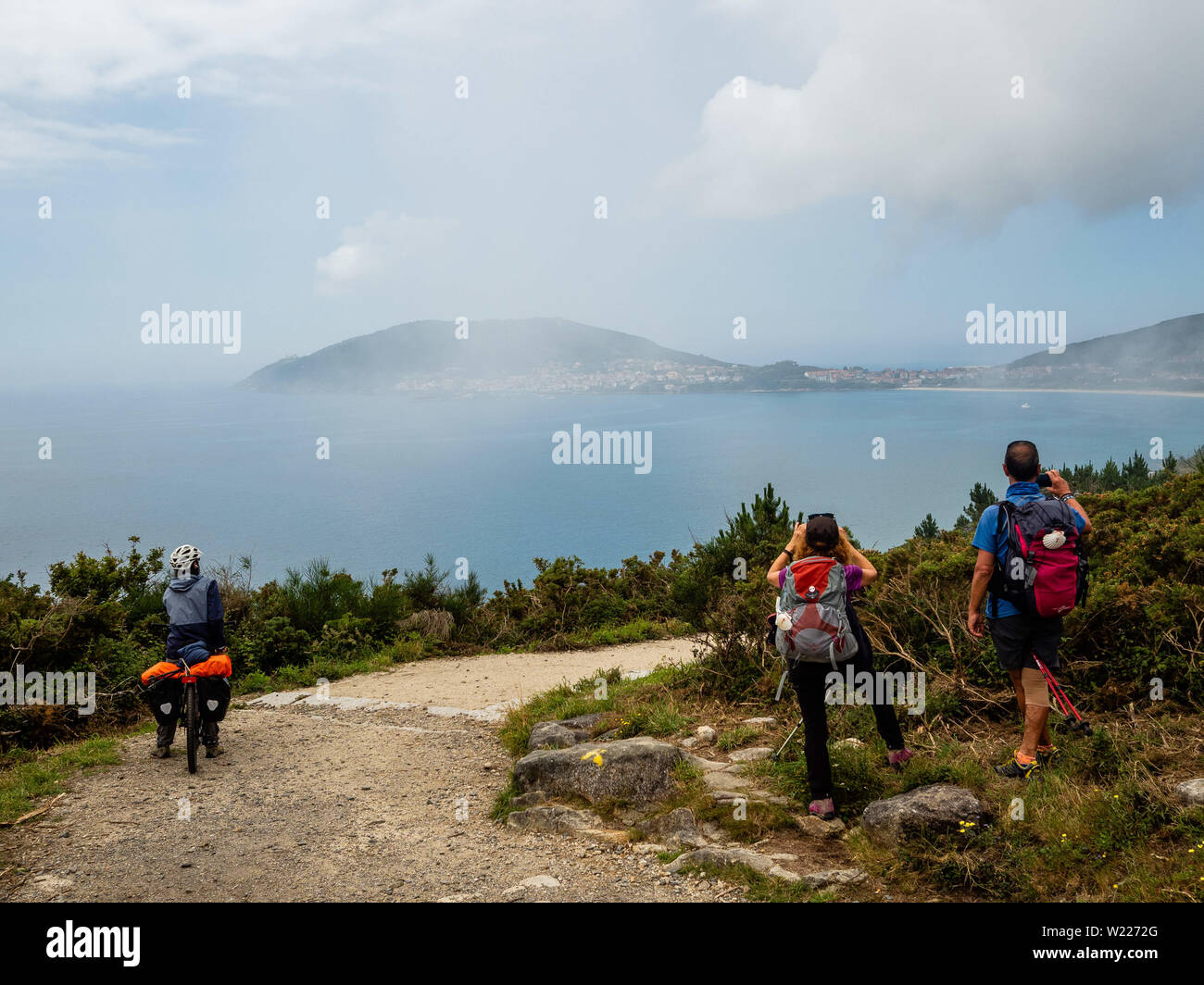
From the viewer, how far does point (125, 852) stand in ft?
16.1

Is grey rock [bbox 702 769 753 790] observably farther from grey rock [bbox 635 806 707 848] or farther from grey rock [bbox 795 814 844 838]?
grey rock [bbox 795 814 844 838]

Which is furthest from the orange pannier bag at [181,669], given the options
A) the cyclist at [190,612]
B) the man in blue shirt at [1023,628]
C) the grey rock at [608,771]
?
the man in blue shirt at [1023,628]

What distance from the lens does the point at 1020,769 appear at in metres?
4.43

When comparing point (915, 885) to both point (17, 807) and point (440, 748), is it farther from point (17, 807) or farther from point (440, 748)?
point (17, 807)

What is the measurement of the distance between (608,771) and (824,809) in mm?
1368

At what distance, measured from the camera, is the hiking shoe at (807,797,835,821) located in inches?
173

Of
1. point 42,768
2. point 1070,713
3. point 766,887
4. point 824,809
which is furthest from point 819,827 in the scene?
point 42,768

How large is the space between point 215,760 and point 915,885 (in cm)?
534

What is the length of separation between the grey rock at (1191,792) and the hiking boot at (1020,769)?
640mm

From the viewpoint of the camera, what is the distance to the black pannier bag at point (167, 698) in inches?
261

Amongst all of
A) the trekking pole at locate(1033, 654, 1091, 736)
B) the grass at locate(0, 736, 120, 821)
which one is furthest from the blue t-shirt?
the grass at locate(0, 736, 120, 821)

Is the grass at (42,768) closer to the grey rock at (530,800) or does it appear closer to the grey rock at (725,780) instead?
the grey rock at (530,800)

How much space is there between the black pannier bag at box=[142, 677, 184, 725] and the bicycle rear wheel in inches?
5.9

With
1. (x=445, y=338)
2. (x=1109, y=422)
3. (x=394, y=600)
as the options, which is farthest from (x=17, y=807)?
(x=445, y=338)
